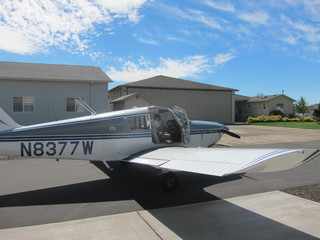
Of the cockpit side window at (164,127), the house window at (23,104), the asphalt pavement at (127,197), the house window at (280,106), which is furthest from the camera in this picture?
the house window at (280,106)

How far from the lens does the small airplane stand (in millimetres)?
4766

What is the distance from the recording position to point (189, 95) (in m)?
32.9

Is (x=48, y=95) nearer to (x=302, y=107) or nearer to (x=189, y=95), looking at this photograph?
(x=189, y=95)

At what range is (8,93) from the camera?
54.9ft

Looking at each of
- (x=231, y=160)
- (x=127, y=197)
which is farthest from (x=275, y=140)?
(x=231, y=160)

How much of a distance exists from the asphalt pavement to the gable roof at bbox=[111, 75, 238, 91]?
23.3m

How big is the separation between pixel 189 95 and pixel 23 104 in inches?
806

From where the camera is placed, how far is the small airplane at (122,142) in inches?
188

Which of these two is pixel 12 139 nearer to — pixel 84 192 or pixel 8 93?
pixel 84 192

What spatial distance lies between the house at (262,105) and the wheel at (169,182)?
42.3 metres

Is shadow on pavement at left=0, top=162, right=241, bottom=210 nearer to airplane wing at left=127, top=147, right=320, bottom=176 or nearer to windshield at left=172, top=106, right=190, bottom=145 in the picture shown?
airplane wing at left=127, top=147, right=320, bottom=176

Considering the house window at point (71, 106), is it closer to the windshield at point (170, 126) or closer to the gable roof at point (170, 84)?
the gable roof at point (170, 84)

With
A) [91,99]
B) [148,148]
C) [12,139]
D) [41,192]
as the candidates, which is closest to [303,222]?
[148,148]

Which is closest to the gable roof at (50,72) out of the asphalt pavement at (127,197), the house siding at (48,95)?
the house siding at (48,95)
